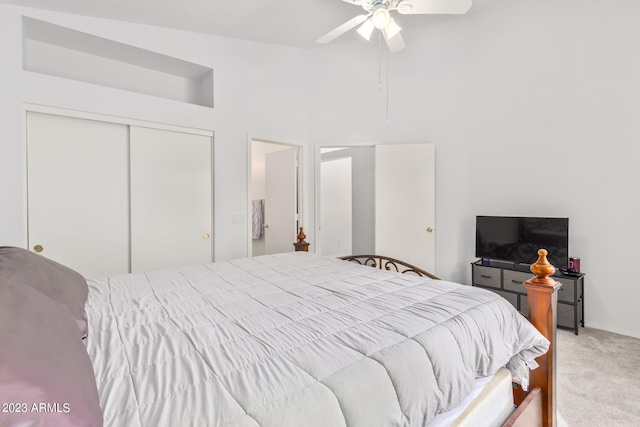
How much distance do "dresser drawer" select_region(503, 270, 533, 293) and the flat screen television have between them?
146mm

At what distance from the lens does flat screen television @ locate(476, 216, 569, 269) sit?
117 inches

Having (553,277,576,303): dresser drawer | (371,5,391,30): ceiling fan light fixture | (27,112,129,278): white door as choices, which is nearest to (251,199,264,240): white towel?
(27,112,129,278): white door

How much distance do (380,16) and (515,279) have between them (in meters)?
2.81

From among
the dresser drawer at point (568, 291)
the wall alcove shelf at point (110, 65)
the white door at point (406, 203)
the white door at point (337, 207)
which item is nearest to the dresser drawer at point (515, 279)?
the dresser drawer at point (568, 291)

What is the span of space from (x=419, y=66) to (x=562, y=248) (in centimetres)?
261

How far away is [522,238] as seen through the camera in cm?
320

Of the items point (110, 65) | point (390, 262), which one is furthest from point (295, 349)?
point (110, 65)

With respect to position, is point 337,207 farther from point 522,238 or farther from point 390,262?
point 522,238

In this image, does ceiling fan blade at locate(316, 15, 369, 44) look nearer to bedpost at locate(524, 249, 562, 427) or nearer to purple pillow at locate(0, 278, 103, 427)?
bedpost at locate(524, 249, 562, 427)

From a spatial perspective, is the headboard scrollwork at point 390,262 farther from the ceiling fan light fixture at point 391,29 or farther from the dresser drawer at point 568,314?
the ceiling fan light fixture at point 391,29

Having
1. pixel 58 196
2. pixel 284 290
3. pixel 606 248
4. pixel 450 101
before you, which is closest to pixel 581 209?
pixel 606 248

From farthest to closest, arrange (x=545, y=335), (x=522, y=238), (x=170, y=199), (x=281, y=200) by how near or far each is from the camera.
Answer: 1. (x=281, y=200)
2. (x=522, y=238)
3. (x=170, y=199)
4. (x=545, y=335)

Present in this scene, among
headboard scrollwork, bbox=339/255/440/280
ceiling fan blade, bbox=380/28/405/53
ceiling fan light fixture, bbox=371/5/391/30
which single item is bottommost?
headboard scrollwork, bbox=339/255/440/280

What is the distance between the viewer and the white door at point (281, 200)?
414 centimetres
